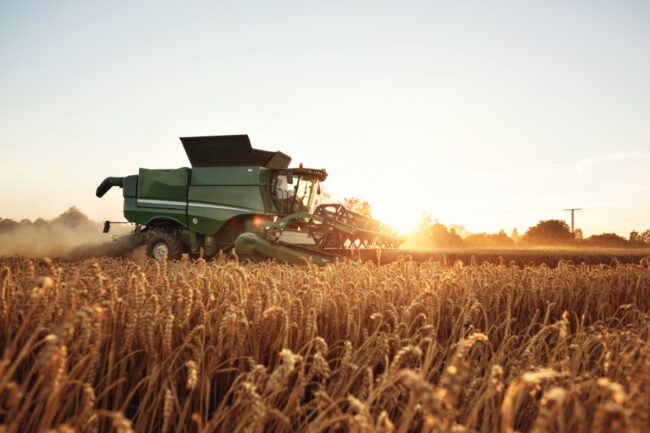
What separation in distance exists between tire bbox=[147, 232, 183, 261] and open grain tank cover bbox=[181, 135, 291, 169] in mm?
2395

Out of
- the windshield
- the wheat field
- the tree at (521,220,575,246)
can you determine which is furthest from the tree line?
the wheat field

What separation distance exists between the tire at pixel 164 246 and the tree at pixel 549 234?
52.5ft

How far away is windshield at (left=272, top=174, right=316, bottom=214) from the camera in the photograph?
523 inches

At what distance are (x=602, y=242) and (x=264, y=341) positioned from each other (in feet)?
73.1

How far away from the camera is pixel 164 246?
44.7 feet

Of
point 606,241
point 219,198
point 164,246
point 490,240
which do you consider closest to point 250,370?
point 219,198

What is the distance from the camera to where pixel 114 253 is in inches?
604

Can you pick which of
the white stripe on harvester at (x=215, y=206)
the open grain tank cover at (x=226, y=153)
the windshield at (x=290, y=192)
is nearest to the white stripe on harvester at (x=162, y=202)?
the white stripe on harvester at (x=215, y=206)

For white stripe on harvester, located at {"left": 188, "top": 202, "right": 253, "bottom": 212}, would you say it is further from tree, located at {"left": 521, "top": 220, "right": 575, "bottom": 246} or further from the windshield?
tree, located at {"left": 521, "top": 220, "right": 575, "bottom": 246}

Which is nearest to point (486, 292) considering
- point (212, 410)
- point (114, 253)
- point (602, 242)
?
point (212, 410)

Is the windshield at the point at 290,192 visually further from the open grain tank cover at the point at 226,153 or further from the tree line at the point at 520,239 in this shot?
the tree line at the point at 520,239

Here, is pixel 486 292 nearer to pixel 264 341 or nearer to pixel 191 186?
pixel 264 341

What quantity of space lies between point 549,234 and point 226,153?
16.4 metres

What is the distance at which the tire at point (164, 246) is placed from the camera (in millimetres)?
13336
